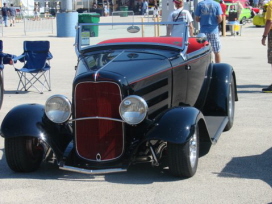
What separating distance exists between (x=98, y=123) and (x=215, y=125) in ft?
6.23

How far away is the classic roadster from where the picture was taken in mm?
5379

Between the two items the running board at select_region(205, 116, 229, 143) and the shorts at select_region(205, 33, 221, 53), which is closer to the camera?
the running board at select_region(205, 116, 229, 143)

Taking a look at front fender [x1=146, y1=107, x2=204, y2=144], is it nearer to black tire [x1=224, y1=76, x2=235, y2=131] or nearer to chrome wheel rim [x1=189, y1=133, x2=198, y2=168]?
chrome wheel rim [x1=189, y1=133, x2=198, y2=168]

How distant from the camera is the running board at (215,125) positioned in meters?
6.31

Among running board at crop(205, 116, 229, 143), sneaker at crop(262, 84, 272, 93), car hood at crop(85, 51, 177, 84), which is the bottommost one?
sneaker at crop(262, 84, 272, 93)

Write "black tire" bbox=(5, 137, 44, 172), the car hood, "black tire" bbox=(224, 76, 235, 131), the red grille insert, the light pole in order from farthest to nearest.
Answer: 1. the light pole
2. "black tire" bbox=(224, 76, 235, 131)
3. "black tire" bbox=(5, 137, 44, 172)
4. the car hood
5. the red grille insert

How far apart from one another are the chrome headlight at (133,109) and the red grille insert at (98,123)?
0.12 m

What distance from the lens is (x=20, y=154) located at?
564 cm

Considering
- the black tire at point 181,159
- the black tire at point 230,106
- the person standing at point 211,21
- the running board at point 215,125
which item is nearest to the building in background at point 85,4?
the person standing at point 211,21

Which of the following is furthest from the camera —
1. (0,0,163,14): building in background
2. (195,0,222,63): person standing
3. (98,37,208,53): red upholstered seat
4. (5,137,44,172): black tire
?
(0,0,163,14): building in background

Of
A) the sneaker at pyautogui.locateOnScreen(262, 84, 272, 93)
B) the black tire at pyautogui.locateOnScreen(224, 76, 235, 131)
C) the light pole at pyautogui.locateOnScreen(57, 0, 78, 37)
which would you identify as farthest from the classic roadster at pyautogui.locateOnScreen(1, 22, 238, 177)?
the light pole at pyautogui.locateOnScreen(57, 0, 78, 37)

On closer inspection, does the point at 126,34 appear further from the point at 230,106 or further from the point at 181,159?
the point at 181,159

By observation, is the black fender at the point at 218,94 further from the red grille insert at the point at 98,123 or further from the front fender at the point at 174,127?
the red grille insert at the point at 98,123

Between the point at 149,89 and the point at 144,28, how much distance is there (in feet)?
5.61
